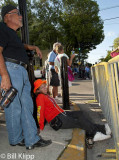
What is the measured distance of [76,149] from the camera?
244cm

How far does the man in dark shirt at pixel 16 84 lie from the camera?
2.31 meters

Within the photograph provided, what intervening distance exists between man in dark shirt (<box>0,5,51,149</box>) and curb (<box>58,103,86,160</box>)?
13.6 inches

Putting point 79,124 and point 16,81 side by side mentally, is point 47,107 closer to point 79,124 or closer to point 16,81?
point 79,124

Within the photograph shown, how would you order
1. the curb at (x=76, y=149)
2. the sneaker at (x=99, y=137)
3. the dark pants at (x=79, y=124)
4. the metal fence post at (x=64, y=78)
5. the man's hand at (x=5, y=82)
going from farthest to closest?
the metal fence post at (x=64, y=78)
the dark pants at (x=79, y=124)
the sneaker at (x=99, y=137)
the curb at (x=76, y=149)
the man's hand at (x=5, y=82)

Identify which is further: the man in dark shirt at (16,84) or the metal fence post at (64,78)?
the metal fence post at (64,78)

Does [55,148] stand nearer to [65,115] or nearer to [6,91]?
[65,115]

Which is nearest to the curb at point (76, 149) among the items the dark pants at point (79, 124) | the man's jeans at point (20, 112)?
the dark pants at point (79, 124)

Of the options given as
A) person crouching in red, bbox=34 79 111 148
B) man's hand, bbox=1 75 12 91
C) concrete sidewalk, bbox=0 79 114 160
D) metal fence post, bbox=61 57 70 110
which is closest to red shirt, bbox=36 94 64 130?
person crouching in red, bbox=34 79 111 148

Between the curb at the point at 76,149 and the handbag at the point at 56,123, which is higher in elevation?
the handbag at the point at 56,123

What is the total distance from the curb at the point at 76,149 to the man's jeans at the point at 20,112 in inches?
17.8

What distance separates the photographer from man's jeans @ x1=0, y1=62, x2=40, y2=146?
7.65 ft

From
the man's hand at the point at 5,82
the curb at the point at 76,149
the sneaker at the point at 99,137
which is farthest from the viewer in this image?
the sneaker at the point at 99,137

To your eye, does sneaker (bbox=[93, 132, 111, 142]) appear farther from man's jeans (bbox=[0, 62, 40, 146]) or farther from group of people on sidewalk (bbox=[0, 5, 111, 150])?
man's jeans (bbox=[0, 62, 40, 146])

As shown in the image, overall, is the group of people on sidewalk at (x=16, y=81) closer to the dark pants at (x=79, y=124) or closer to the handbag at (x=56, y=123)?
the dark pants at (x=79, y=124)
